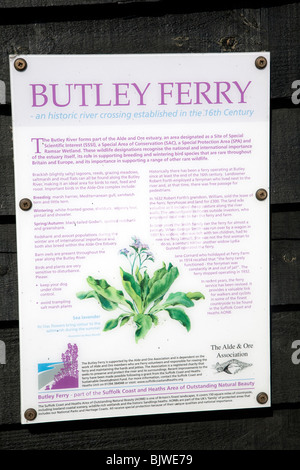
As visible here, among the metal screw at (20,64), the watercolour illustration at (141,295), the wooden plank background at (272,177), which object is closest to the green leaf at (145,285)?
the watercolour illustration at (141,295)

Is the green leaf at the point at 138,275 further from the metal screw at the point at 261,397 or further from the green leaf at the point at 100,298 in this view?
the metal screw at the point at 261,397

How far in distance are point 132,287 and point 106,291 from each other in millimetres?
52

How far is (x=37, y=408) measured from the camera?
36.3 inches

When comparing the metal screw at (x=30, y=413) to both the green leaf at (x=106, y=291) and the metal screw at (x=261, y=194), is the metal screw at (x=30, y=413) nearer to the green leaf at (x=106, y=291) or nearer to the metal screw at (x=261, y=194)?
the green leaf at (x=106, y=291)

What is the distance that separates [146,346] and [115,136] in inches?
16.4

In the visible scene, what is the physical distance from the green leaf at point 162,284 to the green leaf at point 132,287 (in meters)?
0.02

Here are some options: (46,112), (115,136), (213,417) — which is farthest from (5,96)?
(213,417)

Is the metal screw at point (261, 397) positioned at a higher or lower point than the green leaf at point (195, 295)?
lower

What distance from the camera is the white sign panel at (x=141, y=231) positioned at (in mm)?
878

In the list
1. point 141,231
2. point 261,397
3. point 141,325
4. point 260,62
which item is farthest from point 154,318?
point 260,62

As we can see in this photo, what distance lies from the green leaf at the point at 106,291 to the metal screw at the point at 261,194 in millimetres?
331

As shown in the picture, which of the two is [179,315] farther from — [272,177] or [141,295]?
[272,177]

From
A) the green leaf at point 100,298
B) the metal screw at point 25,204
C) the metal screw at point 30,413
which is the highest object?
the metal screw at point 25,204

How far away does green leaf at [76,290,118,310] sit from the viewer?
2.98 feet
